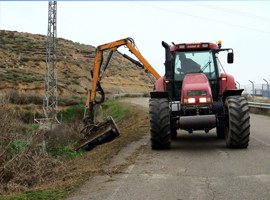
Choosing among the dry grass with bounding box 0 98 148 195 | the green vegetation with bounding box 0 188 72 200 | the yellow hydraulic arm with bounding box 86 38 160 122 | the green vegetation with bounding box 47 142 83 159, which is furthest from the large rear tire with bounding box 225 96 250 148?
the yellow hydraulic arm with bounding box 86 38 160 122

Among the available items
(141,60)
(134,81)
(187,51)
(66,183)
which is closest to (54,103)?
(141,60)

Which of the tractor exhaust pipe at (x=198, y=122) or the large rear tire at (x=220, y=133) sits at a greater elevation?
the tractor exhaust pipe at (x=198, y=122)

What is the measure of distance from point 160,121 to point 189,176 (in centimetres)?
304

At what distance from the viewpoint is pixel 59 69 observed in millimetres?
70438

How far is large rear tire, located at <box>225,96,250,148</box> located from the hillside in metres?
45.6

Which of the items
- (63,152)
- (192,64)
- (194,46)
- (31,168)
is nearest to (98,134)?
(63,152)

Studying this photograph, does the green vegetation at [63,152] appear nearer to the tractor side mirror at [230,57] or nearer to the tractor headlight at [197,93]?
the tractor headlight at [197,93]

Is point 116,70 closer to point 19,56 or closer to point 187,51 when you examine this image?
point 19,56

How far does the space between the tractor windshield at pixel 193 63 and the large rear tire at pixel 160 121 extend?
157 cm

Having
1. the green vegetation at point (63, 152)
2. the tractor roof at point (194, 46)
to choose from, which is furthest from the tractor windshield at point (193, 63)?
the green vegetation at point (63, 152)

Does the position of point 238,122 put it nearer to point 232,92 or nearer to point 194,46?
point 232,92

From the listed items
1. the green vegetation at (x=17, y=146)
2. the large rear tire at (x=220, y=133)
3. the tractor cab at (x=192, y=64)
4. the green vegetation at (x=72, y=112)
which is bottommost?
the green vegetation at (x=72, y=112)

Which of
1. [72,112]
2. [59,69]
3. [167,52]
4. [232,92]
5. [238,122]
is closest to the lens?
[238,122]

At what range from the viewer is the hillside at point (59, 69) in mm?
59191
